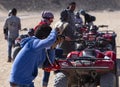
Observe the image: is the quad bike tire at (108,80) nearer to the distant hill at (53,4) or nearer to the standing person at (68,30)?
the standing person at (68,30)

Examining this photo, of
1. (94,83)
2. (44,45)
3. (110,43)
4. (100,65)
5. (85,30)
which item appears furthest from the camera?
(85,30)

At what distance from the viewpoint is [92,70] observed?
24.7ft

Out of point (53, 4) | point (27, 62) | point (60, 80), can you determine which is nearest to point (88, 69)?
point (60, 80)

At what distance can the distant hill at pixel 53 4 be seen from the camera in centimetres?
5272

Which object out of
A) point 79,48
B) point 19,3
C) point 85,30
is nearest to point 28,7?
point 19,3

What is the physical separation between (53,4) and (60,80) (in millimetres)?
48009

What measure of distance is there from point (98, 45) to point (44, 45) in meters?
4.59

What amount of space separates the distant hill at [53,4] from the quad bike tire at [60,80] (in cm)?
4351

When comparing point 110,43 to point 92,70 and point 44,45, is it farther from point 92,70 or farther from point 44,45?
point 44,45

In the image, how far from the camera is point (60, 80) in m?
7.61

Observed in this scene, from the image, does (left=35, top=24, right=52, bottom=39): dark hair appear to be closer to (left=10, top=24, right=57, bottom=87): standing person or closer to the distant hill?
(left=10, top=24, right=57, bottom=87): standing person

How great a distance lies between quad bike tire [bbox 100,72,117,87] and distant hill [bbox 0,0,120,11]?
43.7 meters

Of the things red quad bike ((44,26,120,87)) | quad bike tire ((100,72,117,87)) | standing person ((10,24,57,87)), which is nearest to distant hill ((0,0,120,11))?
Answer: red quad bike ((44,26,120,87))

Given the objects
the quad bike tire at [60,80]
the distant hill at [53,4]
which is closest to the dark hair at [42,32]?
the quad bike tire at [60,80]
